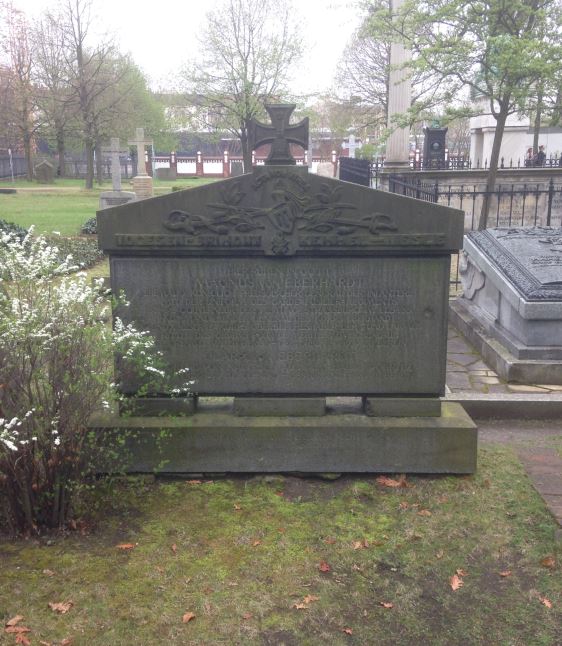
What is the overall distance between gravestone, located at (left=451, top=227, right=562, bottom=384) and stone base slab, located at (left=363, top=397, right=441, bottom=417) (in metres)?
2.12

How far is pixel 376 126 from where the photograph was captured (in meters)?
50.3

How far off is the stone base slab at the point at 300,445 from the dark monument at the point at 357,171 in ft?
48.2

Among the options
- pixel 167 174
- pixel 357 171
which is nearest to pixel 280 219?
pixel 357 171

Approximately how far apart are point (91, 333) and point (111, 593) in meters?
1.44

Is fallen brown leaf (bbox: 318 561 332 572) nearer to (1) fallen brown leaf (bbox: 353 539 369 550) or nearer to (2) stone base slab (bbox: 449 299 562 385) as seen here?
(1) fallen brown leaf (bbox: 353 539 369 550)

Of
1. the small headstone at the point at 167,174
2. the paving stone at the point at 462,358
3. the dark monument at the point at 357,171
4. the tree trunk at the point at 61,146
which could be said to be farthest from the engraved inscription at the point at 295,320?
the small headstone at the point at 167,174

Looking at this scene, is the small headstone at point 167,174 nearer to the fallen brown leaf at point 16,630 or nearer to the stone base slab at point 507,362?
the stone base slab at point 507,362

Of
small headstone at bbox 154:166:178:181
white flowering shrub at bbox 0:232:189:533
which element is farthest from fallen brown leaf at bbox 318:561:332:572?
small headstone at bbox 154:166:178:181

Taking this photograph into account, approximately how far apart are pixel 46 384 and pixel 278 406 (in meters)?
1.62

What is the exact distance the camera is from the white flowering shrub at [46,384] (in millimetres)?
3617

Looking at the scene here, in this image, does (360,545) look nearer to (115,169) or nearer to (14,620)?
(14,620)

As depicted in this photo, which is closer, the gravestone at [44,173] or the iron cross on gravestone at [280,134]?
the iron cross on gravestone at [280,134]

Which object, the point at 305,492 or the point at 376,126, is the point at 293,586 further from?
the point at 376,126

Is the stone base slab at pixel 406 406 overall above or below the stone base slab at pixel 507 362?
above
